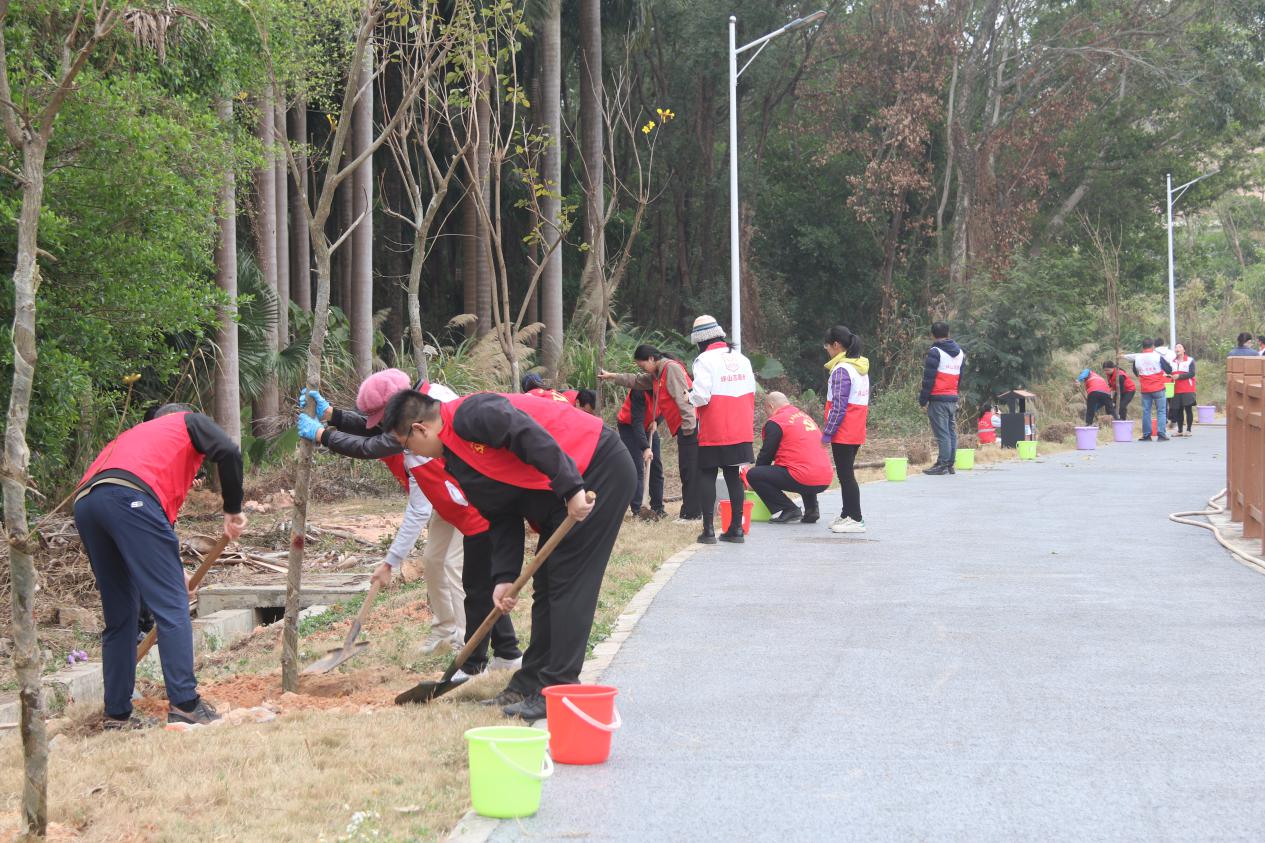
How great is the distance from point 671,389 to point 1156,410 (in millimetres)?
16682

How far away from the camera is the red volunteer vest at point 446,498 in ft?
23.5

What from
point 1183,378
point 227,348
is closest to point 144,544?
point 227,348

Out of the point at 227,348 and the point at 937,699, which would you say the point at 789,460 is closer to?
the point at 937,699

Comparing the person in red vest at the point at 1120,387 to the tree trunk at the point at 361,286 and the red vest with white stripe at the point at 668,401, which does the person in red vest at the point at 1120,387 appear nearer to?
the tree trunk at the point at 361,286

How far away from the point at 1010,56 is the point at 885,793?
3469 centimetres

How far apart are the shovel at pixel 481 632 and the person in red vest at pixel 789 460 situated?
7.04 m

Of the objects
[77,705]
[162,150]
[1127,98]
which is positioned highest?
[1127,98]

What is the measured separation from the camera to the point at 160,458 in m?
6.64

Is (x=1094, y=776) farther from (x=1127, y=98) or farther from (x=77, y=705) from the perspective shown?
(x=1127, y=98)

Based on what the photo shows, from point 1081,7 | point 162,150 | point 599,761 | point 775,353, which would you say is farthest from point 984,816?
point 1081,7

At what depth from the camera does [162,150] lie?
39.7ft

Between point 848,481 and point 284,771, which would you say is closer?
point 284,771

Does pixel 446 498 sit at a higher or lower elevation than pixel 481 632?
higher

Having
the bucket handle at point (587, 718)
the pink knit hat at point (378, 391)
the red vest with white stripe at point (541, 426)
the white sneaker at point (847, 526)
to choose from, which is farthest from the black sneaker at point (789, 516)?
the bucket handle at point (587, 718)
